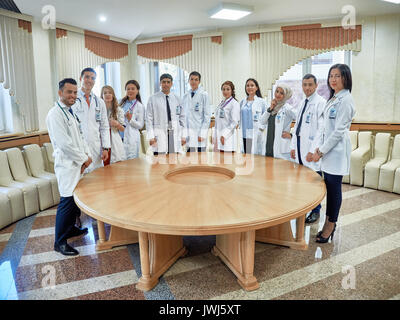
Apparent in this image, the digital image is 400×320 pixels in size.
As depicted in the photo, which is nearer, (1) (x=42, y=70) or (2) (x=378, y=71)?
(1) (x=42, y=70)

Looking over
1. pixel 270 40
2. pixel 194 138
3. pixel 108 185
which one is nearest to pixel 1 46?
pixel 194 138

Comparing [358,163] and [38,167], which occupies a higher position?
[38,167]

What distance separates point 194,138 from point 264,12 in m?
2.76

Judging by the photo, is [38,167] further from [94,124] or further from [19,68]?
[19,68]

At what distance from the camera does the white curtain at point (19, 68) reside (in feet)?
15.9

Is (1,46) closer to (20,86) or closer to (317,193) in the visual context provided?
Answer: (20,86)

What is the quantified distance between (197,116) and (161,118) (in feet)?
1.81

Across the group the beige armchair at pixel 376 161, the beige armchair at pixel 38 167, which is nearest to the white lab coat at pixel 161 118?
the beige armchair at pixel 38 167

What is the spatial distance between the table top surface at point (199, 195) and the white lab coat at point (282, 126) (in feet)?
1.51

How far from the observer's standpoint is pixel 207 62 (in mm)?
6934

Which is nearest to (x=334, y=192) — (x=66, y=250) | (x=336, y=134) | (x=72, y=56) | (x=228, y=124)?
(x=336, y=134)

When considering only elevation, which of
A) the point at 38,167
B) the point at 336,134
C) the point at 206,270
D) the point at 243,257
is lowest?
the point at 206,270

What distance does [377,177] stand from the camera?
504 cm

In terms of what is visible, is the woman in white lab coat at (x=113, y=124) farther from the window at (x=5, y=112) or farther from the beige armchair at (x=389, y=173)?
the beige armchair at (x=389, y=173)
